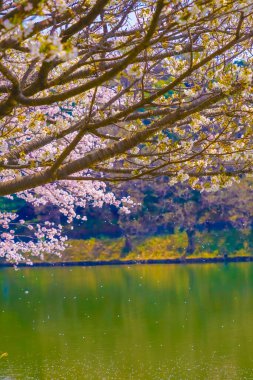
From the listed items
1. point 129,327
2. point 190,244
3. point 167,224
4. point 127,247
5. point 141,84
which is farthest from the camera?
point 167,224

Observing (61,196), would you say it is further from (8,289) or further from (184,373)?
(8,289)

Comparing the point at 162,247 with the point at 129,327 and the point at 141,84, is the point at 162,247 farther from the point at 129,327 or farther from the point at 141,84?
the point at 141,84

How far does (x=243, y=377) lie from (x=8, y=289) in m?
19.7

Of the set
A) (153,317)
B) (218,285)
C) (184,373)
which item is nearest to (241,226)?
(218,285)

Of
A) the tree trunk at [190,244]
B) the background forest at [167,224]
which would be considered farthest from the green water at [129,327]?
the background forest at [167,224]

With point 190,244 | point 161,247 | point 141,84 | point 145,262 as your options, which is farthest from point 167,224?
point 141,84

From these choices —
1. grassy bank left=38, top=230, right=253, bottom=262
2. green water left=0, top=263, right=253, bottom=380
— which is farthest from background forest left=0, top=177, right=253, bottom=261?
green water left=0, top=263, right=253, bottom=380

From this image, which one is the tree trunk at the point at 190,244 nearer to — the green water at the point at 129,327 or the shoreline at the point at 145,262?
the shoreline at the point at 145,262

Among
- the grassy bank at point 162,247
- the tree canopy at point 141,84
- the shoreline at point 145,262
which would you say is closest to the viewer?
the tree canopy at point 141,84

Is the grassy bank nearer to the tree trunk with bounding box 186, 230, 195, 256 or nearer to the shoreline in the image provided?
the tree trunk with bounding box 186, 230, 195, 256

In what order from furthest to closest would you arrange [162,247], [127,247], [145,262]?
[127,247] < [162,247] < [145,262]

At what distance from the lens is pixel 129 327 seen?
20781 mm

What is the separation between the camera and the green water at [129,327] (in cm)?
1516

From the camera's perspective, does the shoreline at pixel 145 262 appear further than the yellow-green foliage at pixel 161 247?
No
